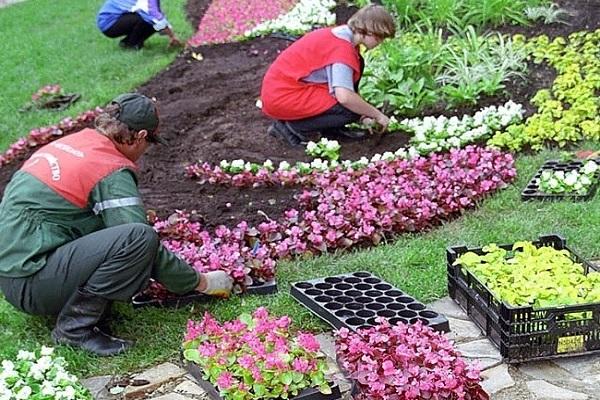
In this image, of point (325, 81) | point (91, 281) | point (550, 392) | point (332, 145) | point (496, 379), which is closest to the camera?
point (550, 392)

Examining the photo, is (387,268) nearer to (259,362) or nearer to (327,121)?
(259,362)

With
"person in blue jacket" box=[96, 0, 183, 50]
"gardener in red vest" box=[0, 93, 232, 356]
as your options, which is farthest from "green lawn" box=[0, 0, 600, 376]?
"person in blue jacket" box=[96, 0, 183, 50]

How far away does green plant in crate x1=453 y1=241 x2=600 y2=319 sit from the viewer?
13.1ft

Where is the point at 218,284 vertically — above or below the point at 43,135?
above

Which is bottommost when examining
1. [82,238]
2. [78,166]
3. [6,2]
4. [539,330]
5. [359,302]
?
[6,2]

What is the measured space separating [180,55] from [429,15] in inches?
133

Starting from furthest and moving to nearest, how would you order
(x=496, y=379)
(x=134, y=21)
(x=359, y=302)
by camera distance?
(x=134, y=21) → (x=359, y=302) → (x=496, y=379)

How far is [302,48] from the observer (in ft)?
24.3

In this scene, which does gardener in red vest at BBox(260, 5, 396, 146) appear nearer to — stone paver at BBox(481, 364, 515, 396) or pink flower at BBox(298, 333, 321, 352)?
stone paver at BBox(481, 364, 515, 396)

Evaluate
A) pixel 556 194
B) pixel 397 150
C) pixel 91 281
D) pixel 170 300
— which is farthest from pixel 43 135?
pixel 556 194

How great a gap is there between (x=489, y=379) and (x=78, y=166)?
203 centimetres

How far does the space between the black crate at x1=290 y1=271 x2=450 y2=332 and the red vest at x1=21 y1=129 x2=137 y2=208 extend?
42.5 inches

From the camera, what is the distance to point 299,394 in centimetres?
355

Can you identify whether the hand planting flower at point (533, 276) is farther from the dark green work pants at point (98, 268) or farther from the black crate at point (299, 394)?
the dark green work pants at point (98, 268)
